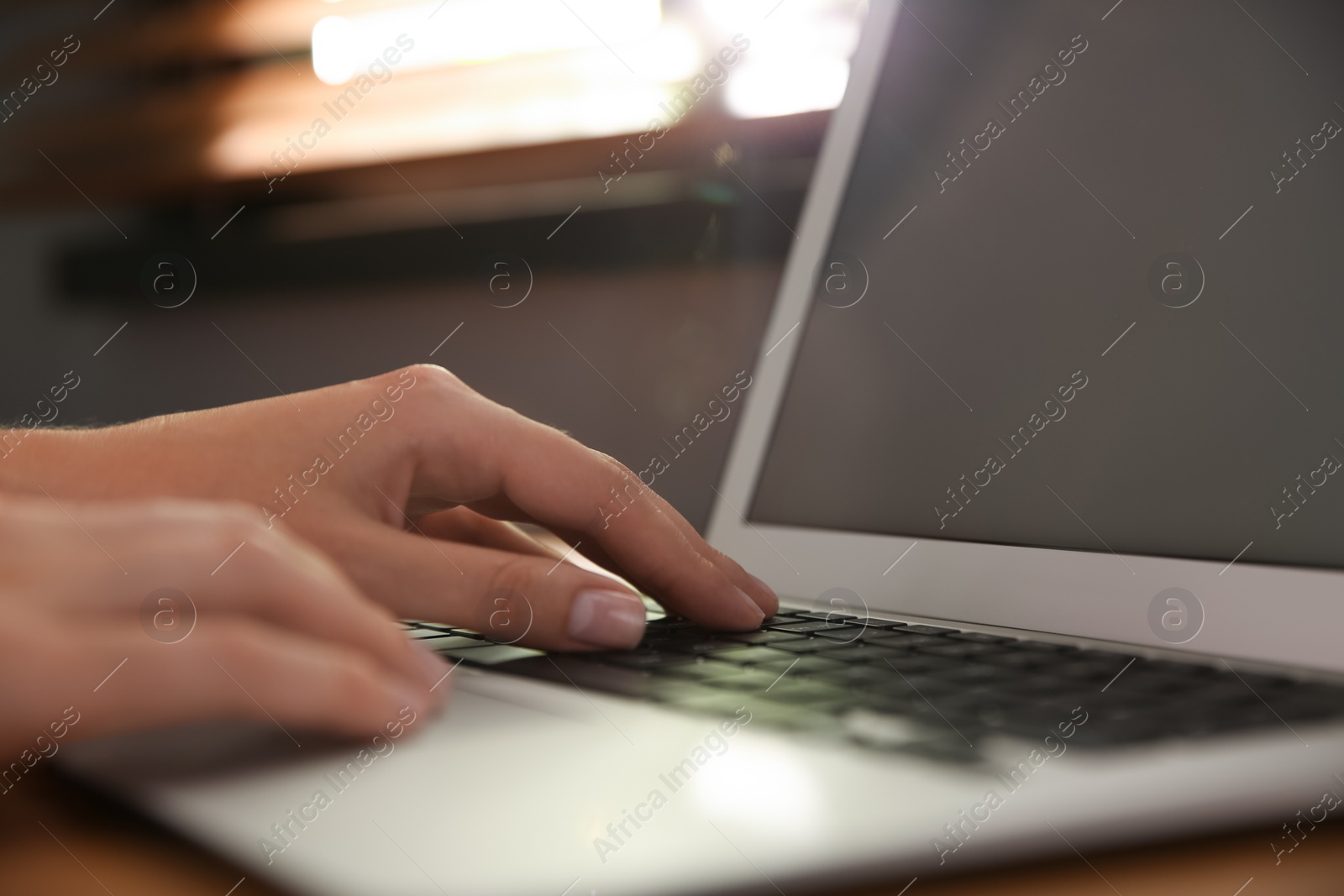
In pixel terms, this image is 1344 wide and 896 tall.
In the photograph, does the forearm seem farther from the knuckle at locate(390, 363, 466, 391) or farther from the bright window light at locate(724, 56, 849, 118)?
the bright window light at locate(724, 56, 849, 118)

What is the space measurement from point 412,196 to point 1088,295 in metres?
1.24

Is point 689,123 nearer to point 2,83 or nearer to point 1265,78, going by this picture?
point 1265,78

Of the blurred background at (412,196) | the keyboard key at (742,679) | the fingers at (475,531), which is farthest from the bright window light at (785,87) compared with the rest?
the keyboard key at (742,679)

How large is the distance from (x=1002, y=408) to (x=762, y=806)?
448mm

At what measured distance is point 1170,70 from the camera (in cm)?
56

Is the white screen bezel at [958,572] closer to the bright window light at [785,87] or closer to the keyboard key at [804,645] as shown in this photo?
the keyboard key at [804,645]

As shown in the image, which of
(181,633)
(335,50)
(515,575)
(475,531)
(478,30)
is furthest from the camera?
(335,50)

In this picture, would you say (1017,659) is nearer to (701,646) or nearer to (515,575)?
(701,646)

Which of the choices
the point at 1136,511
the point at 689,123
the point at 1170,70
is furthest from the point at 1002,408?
the point at 689,123

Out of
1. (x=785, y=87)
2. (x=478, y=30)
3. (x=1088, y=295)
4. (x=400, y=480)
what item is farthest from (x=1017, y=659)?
(x=478, y=30)

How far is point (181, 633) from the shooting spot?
338 mm

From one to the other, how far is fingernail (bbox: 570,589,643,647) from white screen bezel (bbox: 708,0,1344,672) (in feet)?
0.70

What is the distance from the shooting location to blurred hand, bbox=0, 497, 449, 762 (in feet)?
1.05

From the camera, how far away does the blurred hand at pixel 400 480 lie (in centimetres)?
59
